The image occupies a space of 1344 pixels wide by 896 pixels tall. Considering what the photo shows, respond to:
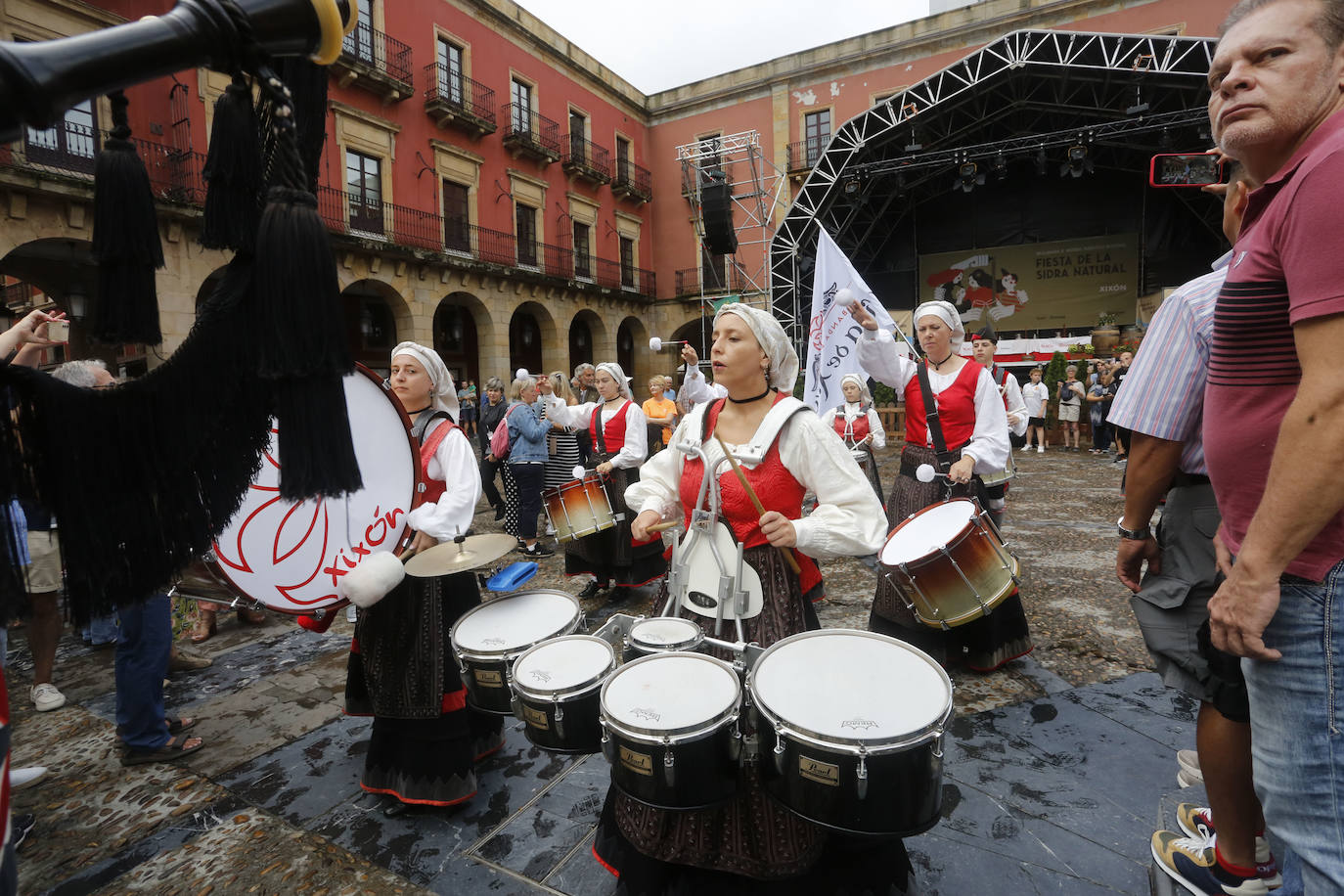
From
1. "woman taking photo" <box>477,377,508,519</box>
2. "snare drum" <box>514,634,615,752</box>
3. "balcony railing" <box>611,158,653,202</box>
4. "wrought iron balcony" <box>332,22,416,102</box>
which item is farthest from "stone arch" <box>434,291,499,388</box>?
"snare drum" <box>514,634,615,752</box>

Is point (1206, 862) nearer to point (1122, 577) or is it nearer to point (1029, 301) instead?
point (1122, 577)

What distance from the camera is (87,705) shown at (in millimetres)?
3629

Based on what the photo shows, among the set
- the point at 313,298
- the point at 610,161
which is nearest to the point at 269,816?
the point at 313,298

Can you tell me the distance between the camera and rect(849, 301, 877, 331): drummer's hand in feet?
11.0

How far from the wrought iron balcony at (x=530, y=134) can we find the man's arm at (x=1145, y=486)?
20465mm

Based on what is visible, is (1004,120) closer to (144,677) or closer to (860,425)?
(860,425)

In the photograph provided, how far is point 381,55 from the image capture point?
15875 millimetres

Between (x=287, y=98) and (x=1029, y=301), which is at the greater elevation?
(x=1029, y=301)

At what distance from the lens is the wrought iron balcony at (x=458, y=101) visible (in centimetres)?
1705

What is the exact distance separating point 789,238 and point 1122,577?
15248 millimetres

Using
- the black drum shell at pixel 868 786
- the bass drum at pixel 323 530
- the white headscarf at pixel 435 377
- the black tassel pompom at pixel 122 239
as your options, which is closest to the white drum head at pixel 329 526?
the bass drum at pixel 323 530

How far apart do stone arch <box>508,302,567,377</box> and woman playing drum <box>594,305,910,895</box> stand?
18967 mm

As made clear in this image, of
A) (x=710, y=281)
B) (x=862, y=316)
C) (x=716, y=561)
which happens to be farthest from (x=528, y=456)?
(x=710, y=281)

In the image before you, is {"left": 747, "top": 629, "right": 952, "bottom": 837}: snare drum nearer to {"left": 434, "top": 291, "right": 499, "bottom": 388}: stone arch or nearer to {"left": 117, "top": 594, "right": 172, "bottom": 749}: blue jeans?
{"left": 117, "top": 594, "right": 172, "bottom": 749}: blue jeans
